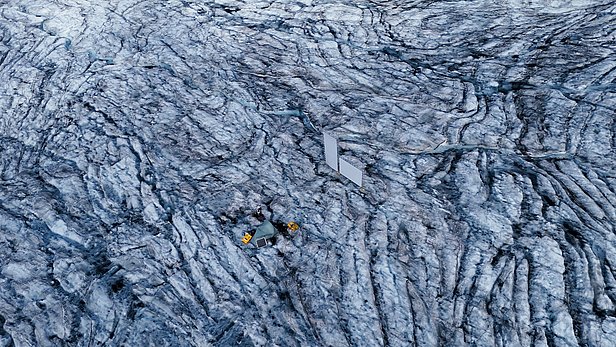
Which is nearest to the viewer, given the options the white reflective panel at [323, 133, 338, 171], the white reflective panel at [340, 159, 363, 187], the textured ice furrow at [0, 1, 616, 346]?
the textured ice furrow at [0, 1, 616, 346]

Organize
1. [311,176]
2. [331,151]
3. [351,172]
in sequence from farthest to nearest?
[311,176], [331,151], [351,172]

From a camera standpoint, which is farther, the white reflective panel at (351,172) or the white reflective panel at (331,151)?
the white reflective panel at (331,151)

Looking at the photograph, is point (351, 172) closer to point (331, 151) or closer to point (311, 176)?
point (331, 151)

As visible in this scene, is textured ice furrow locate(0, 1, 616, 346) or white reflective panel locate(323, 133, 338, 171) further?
white reflective panel locate(323, 133, 338, 171)

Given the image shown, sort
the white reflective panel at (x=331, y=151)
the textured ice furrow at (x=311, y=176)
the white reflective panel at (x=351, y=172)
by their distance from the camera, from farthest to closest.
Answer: the white reflective panel at (x=331, y=151) → the white reflective panel at (x=351, y=172) → the textured ice furrow at (x=311, y=176)

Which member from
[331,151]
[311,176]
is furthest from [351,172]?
[311,176]

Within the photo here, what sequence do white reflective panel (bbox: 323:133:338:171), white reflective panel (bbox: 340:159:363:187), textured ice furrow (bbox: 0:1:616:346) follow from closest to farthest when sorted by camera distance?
textured ice furrow (bbox: 0:1:616:346), white reflective panel (bbox: 340:159:363:187), white reflective panel (bbox: 323:133:338:171)
